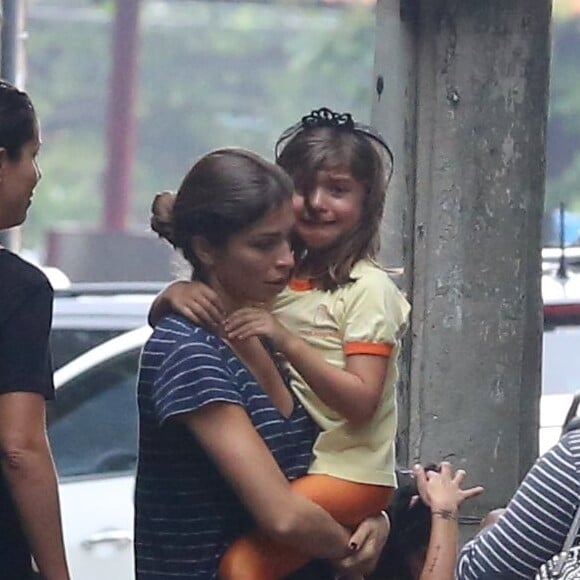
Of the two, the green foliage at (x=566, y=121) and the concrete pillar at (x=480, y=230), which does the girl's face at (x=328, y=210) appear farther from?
the green foliage at (x=566, y=121)

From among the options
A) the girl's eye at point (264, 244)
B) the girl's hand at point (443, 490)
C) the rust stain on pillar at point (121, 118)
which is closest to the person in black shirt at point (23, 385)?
the girl's eye at point (264, 244)

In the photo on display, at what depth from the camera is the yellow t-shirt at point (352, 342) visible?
9.45 feet

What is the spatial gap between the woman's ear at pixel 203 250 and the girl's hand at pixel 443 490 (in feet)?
1.78

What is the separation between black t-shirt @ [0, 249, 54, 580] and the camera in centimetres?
300

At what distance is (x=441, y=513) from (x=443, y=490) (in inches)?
1.7

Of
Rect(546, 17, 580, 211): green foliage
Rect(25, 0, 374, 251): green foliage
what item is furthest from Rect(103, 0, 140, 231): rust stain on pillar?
Rect(546, 17, 580, 211): green foliage

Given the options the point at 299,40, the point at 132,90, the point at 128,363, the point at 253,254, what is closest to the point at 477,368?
the point at 253,254

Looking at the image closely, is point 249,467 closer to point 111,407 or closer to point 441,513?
point 441,513

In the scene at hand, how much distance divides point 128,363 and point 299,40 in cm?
1998

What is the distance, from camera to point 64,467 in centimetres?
559

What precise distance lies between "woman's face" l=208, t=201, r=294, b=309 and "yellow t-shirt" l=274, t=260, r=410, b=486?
0.18 metres

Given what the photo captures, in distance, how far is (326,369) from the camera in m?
2.82

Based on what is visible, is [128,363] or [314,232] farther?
[128,363]

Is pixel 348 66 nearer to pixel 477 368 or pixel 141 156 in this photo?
pixel 141 156
